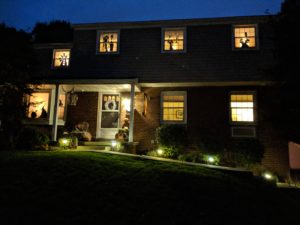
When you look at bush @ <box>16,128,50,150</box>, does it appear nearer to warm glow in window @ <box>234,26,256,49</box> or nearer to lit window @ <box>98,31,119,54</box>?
lit window @ <box>98,31,119,54</box>

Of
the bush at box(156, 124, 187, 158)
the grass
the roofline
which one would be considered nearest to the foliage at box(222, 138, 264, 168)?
the bush at box(156, 124, 187, 158)

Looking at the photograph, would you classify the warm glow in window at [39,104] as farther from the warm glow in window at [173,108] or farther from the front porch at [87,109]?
the warm glow in window at [173,108]

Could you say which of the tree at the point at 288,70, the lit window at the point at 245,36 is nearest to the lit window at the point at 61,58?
the lit window at the point at 245,36

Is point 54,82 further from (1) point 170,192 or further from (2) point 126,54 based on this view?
(1) point 170,192

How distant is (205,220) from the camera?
15.2 ft

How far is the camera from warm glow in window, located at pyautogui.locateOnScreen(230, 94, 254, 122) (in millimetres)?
11062

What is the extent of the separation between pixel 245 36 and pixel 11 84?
33.7 feet

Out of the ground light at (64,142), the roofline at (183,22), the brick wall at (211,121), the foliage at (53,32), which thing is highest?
the foliage at (53,32)

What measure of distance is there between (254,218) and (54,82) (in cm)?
938

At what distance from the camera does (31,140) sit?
388 inches

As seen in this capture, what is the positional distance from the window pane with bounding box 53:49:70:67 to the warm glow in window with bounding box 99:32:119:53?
197 centimetres

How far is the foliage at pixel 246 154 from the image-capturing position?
31.8 ft

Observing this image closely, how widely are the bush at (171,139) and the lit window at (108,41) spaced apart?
4720mm

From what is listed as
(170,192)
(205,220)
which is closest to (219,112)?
(170,192)
